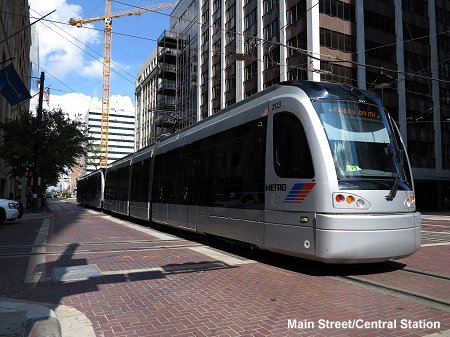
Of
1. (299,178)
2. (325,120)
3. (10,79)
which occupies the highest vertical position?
(10,79)

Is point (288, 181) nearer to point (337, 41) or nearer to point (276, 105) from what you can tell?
→ point (276, 105)

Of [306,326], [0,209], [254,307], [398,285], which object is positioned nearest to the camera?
[306,326]

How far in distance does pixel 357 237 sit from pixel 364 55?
117 feet

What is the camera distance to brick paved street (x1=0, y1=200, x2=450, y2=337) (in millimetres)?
5055

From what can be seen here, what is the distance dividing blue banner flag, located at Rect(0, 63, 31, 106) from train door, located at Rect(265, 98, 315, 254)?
14.7 m

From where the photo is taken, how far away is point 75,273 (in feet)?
26.7

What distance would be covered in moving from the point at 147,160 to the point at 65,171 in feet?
85.4

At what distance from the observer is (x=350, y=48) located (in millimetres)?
→ 38656

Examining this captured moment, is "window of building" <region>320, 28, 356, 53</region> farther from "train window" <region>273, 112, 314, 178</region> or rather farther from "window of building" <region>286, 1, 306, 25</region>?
"train window" <region>273, 112, 314, 178</region>

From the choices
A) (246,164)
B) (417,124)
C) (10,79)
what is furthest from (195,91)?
(246,164)

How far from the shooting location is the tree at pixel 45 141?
34312 millimetres

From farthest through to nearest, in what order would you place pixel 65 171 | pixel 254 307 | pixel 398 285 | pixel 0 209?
1. pixel 65 171
2. pixel 0 209
3. pixel 398 285
4. pixel 254 307

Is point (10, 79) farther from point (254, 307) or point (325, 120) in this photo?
point (254, 307)

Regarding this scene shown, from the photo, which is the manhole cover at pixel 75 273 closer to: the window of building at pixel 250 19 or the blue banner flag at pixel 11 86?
the blue banner flag at pixel 11 86
